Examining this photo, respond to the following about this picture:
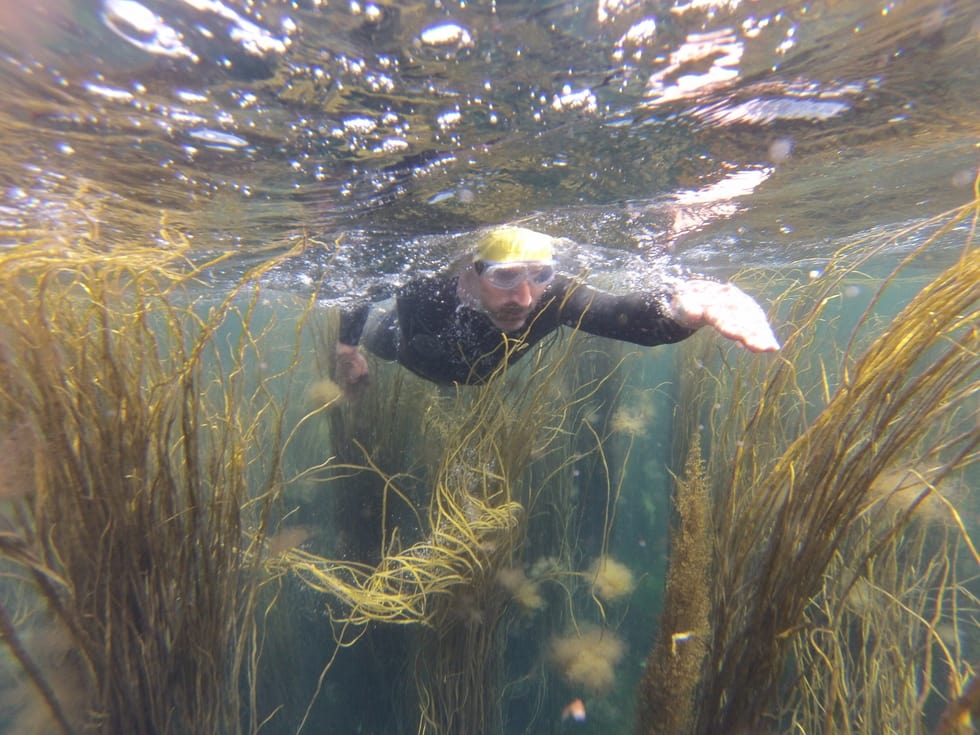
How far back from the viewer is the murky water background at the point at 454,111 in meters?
3.48

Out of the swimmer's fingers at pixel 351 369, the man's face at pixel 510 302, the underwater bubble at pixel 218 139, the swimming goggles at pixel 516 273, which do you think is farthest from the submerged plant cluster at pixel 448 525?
the swimmer's fingers at pixel 351 369

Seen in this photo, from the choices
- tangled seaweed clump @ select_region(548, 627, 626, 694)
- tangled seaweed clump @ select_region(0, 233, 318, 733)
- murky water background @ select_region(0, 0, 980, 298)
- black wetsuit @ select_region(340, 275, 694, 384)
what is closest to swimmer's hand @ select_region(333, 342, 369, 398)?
black wetsuit @ select_region(340, 275, 694, 384)

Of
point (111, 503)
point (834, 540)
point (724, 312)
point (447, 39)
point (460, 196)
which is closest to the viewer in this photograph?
point (834, 540)

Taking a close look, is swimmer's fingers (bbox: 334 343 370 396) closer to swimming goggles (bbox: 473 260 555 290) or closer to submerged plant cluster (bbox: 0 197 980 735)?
swimming goggles (bbox: 473 260 555 290)

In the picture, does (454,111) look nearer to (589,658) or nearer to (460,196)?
(460,196)

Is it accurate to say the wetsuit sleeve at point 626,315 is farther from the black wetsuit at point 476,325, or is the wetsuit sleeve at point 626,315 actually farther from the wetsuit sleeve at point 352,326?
the wetsuit sleeve at point 352,326

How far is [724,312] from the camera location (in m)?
3.24

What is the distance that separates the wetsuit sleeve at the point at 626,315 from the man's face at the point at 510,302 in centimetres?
38

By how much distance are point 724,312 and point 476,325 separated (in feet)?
8.58

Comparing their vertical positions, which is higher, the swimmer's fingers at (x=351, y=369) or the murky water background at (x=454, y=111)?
the murky water background at (x=454, y=111)

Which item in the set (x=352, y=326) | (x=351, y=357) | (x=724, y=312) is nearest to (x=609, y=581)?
(x=724, y=312)

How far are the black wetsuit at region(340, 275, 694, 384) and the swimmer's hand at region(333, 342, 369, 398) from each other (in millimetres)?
122

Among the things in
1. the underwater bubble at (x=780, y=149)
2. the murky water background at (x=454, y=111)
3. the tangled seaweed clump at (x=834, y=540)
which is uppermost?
the murky water background at (x=454, y=111)

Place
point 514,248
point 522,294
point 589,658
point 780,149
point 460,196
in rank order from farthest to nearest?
point 460,196 < point 780,149 < point 589,658 < point 514,248 < point 522,294
